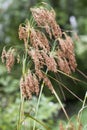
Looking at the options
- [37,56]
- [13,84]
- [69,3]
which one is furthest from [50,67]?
[69,3]

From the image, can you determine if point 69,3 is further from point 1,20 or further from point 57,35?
point 57,35

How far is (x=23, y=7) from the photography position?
19.1 ft

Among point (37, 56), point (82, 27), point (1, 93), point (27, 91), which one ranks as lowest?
point (1, 93)

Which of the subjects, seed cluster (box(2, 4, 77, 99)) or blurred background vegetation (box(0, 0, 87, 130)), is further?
blurred background vegetation (box(0, 0, 87, 130))

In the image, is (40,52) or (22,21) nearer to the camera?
(40,52)

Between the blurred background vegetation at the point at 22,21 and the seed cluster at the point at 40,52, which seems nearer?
the seed cluster at the point at 40,52

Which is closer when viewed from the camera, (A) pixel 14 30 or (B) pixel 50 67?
(B) pixel 50 67

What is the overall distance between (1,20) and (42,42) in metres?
4.08

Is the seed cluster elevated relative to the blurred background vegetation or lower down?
elevated

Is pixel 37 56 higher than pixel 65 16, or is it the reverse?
pixel 37 56

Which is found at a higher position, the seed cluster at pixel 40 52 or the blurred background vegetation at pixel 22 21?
the seed cluster at pixel 40 52

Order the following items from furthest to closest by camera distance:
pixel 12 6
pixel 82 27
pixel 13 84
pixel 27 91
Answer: pixel 12 6 → pixel 82 27 → pixel 13 84 → pixel 27 91

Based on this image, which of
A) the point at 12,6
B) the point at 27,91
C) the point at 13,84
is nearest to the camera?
the point at 27,91

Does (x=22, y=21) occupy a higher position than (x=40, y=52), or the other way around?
(x=40, y=52)
